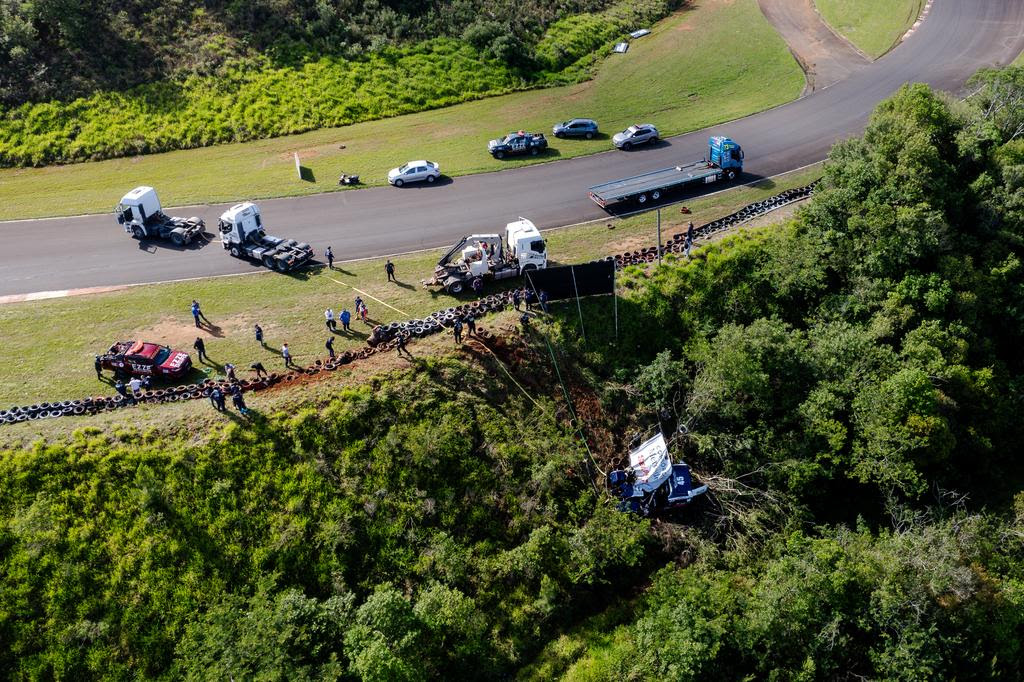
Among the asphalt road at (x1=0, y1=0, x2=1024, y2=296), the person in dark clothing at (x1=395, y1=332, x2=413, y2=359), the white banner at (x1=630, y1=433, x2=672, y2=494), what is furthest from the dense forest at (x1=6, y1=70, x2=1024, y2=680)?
the asphalt road at (x1=0, y1=0, x2=1024, y2=296)

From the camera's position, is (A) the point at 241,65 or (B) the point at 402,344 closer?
(B) the point at 402,344

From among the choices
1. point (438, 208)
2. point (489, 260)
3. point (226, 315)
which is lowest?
point (226, 315)

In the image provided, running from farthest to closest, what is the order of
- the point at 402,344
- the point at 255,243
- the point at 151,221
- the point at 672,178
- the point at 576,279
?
the point at 672,178 < the point at 151,221 < the point at 255,243 < the point at 576,279 < the point at 402,344

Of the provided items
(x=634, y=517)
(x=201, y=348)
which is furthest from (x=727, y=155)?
(x=201, y=348)

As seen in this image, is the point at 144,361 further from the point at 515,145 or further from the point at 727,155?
the point at 727,155

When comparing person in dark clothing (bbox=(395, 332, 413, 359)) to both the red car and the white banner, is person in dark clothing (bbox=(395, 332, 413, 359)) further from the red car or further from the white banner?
the white banner

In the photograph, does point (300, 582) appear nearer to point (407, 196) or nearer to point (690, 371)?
point (690, 371)

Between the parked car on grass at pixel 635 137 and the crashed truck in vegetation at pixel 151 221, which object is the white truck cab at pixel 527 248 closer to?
the parked car on grass at pixel 635 137
